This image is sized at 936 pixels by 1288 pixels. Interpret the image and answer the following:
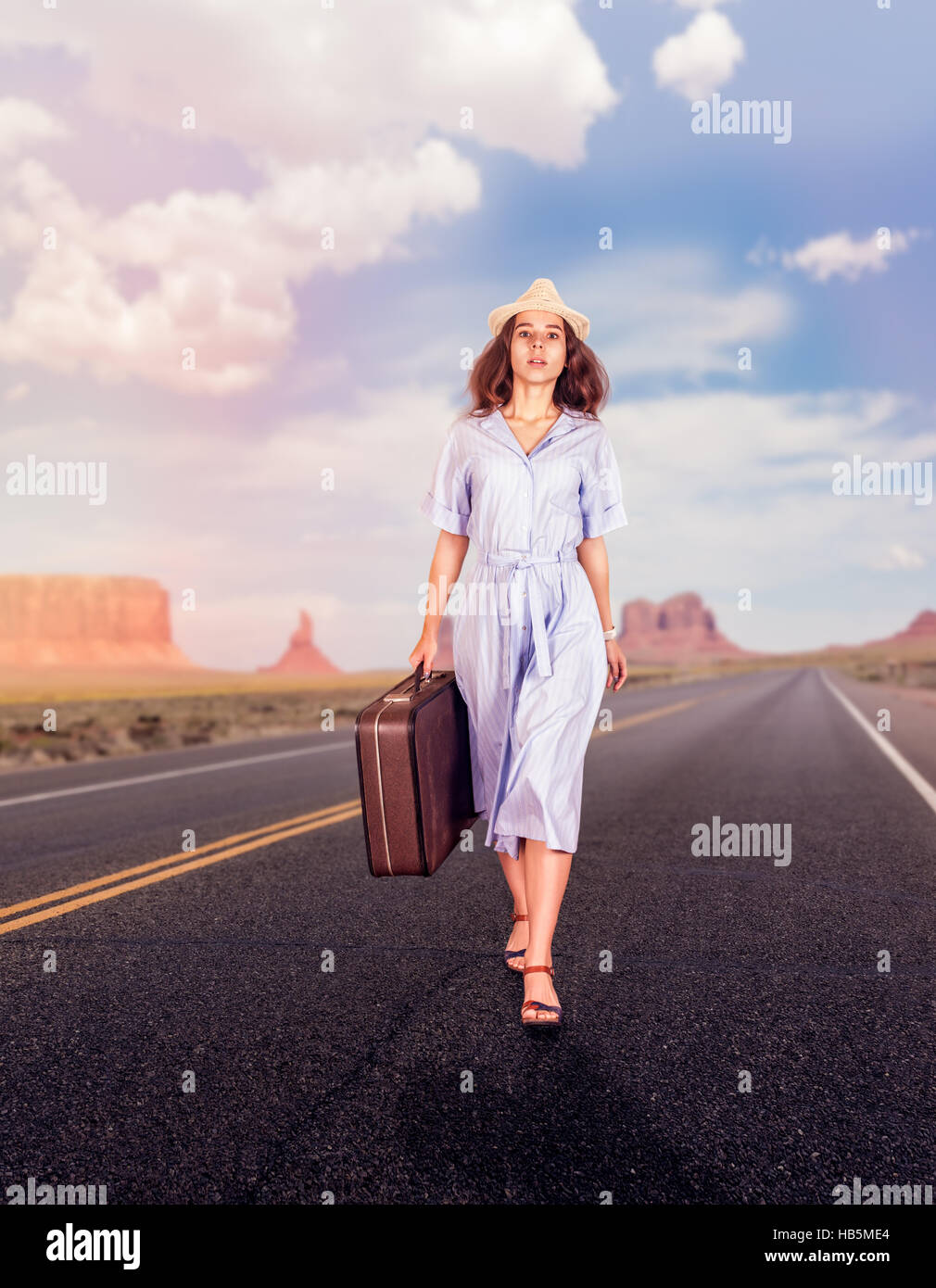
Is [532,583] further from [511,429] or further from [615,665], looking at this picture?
[511,429]

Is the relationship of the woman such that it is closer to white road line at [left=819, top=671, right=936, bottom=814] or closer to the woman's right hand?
the woman's right hand

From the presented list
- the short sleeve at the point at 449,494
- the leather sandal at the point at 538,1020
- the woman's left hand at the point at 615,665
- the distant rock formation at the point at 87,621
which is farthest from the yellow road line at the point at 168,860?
the distant rock formation at the point at 87,621

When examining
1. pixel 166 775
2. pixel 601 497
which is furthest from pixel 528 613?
pixel 166 775

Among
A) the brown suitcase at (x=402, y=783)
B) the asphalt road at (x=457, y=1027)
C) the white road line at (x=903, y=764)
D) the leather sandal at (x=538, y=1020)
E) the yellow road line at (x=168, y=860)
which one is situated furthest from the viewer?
the white road line at (x=903, y=764)

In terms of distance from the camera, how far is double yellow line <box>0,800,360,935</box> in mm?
4645

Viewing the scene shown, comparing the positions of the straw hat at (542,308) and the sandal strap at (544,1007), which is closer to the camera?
the sandal strap at (544,1007)

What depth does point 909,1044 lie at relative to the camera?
301cm

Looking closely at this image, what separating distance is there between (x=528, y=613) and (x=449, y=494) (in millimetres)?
626

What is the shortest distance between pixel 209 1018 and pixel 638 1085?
57.6 inches

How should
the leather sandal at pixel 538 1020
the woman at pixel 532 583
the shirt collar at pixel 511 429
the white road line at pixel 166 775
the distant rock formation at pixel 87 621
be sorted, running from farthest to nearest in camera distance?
the distant rock formation at pixel 87 621 < the white road line at pixel 166 775 < the shirt collar at pixel 511 429 < the woman at pixel 532 583 < the leather sandal at pixel 538 1020

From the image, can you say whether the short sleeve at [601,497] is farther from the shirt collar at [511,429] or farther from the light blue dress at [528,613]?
the shirt collar at [511,429]

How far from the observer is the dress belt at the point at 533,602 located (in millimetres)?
3438

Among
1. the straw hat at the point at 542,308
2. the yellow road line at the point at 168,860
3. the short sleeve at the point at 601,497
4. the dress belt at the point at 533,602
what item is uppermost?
the straw hat at the point at 542,308
